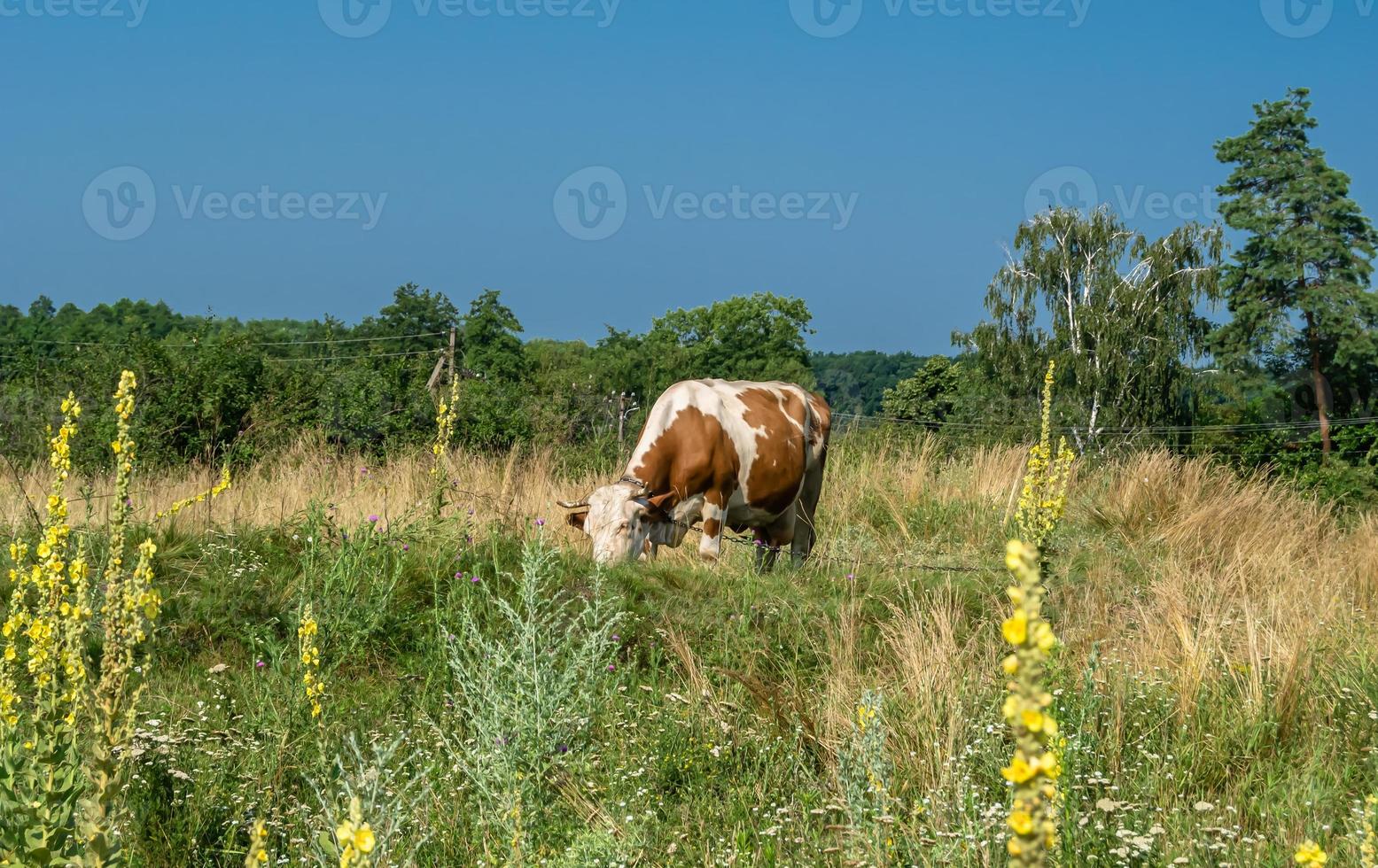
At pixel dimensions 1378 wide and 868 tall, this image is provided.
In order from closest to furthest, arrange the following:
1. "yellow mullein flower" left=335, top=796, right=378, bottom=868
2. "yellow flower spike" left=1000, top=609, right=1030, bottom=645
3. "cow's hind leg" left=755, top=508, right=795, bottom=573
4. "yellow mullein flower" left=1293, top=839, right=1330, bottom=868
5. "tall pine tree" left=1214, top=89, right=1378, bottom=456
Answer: "yellow flower spike" left=1000, top=609, right=1030, bottom=645 < "yellow mullein flower" left=335, top=796, right=378, bottom=868 < "yellow mullein flower" left=1293, top=839, right=1330, bottom=868 < "cow's hind leg" left=755, top=508, right=795, bottom=573 < "tall pine tree" left=1214, top=89, right=1378, bottom=456

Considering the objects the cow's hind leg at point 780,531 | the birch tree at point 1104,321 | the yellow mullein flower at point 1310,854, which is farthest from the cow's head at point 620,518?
the birch tree at point 1104,321

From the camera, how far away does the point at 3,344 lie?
41.0 meters

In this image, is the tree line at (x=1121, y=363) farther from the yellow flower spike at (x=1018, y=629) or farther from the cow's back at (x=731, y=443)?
the yellow flower spike at (x=1018, y=629)

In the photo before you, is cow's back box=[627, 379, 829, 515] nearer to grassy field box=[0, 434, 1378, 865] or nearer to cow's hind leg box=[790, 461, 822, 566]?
cow's hind leg box=[790, 461, 822, 566]

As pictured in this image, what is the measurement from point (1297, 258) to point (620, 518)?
1296 inches

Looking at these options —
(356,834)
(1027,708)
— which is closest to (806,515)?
(356,834)

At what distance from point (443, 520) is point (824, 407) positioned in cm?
439

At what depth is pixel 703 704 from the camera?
4.92 metres

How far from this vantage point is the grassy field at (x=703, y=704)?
358cm

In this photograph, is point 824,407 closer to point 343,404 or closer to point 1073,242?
point 343,404

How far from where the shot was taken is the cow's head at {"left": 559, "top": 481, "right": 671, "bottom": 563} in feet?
26.4

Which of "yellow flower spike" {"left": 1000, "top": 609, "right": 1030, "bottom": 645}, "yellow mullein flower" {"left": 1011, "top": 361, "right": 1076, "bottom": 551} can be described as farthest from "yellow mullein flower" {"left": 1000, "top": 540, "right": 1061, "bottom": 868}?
"yellow mullein flower" {"left": 1011, "top": 361, "right": 1076, "bottom": 551}

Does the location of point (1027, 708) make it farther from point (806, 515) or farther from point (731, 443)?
point (806, 515)

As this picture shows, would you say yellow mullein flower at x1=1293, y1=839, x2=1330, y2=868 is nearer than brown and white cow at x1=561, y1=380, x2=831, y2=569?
Yes
